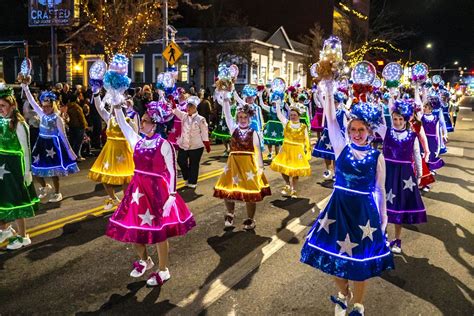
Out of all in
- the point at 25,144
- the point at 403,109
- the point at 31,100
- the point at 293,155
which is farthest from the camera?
the point at 293,155

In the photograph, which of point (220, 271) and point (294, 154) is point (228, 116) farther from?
point (294, 154)

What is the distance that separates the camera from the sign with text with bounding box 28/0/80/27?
18.3 metres

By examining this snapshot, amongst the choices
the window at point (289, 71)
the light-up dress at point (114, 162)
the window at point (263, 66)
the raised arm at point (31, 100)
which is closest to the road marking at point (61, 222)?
the light-up dress at point (114, 162)

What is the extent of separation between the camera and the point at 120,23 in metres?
21.3

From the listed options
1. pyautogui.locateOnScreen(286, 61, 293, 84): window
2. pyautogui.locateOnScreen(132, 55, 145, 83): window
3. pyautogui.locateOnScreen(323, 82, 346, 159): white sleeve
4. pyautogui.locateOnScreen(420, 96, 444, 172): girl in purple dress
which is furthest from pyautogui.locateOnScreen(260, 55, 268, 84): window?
pyautogui.locateOnScreen(323, 82, 346, 159): white sleeve

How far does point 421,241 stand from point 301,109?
3.87 m

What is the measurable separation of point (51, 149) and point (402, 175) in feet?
21.0

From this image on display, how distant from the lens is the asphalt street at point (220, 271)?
4707 millimetres

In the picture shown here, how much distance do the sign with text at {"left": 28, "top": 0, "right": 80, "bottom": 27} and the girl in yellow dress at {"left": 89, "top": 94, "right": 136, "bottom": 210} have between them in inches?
465

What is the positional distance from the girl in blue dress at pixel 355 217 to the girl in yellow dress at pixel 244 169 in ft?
8.90

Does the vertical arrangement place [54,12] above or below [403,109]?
above

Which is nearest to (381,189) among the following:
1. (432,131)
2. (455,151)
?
(432,131)

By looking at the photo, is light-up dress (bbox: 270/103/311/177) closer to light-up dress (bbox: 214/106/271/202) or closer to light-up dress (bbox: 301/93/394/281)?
light-up dress (bbox: 214/106/271/202)

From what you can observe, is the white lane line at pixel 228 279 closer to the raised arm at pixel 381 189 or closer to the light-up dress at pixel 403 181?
the light-up dress at pixel 403 181
